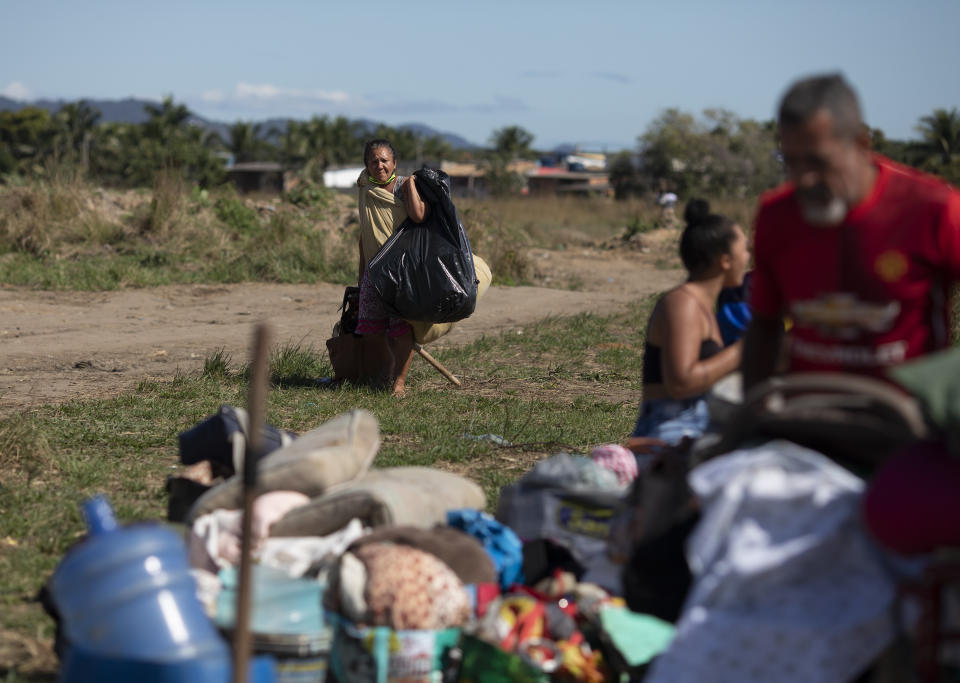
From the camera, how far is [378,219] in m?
7.20

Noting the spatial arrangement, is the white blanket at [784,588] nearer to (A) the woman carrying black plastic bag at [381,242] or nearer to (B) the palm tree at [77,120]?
(A) the woman carrying black plastic bag at [381,242]

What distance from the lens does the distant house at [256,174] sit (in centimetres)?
7291

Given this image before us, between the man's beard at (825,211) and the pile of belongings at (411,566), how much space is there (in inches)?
45.5

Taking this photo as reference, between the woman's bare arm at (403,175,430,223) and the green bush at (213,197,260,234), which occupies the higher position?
the woman's bare arm at (403,175,430,223)

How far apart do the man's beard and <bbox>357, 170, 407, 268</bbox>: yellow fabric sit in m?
4.79

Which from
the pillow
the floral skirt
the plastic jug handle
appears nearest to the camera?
the plastic jug handle

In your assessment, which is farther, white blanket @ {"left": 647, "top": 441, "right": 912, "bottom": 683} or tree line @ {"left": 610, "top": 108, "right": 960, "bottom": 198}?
tree line @ {"left": 610, "top": 108, "right": 960, "bottom": 198}

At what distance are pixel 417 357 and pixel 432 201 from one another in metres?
2.45

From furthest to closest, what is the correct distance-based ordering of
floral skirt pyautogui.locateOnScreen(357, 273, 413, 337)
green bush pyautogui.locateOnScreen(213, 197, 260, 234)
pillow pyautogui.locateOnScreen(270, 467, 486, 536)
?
green bush pyautogui.locateOnScreen(213, 197, 260, 234), floral skirt pyautogui.locateOnScreen(357, 273, 413, 337), pillow pyautogui.locateOnScreen(270, 467, 486, 536)

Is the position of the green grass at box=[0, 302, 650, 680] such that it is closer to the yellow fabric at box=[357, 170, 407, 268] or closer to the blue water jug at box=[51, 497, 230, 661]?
the blue water jug at box=[51, 497, 230, 661]

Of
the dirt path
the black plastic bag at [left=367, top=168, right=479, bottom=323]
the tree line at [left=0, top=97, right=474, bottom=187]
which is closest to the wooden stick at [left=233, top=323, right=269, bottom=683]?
the black plastic bag at [left=367, top=168, right=479, bottom=323]

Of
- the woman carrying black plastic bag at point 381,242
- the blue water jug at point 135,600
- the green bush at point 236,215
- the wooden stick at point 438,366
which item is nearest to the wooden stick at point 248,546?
the blue water jug at point 135,600

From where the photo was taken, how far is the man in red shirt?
2447mm

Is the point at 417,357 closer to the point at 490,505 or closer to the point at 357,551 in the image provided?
the point at 490,505
